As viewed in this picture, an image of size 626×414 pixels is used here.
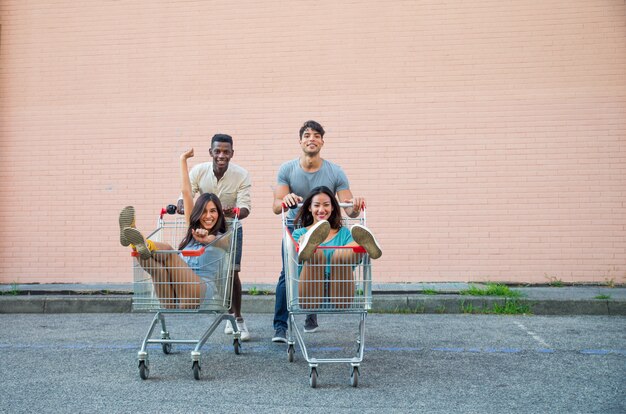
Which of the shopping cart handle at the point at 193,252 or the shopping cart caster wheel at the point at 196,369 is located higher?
the shopping cart handle at the point at 193,252

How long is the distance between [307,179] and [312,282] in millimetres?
1473

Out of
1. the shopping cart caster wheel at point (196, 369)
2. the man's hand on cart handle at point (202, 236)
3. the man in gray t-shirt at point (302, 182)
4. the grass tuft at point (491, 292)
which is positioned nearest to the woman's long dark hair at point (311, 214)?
the man in gray t-shirt at point (302, 182)

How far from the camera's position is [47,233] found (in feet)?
32.5

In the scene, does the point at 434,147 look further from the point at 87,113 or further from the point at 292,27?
the point at 87,113

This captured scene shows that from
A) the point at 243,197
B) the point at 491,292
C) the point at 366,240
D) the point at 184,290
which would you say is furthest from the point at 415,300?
the point at 184,290

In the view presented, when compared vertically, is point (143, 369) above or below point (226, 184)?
below

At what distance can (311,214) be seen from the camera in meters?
5.51

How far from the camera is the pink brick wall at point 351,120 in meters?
9.34

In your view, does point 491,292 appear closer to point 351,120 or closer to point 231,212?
point 351,120

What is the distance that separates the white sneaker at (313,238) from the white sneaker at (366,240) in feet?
0.65

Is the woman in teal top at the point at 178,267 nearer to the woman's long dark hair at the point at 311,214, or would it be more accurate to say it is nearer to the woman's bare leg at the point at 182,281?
the woman's bare leg at the point at 182,281

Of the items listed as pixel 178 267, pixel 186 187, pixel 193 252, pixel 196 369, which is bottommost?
pixel 196 369

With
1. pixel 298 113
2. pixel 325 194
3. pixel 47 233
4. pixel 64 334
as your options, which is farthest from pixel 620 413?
pixel 47 233

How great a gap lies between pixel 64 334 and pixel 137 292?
91.0 inches
